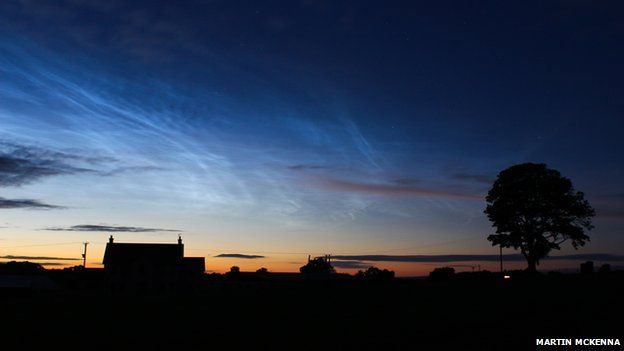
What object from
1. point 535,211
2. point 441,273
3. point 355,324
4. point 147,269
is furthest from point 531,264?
point 147,269

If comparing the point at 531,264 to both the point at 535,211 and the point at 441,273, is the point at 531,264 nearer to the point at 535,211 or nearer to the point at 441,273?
the point at 535,211

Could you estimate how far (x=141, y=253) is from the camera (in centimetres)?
7450

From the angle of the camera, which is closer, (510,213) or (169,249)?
(510,213)

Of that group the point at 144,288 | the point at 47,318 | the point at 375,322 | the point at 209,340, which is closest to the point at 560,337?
the point at 375,322

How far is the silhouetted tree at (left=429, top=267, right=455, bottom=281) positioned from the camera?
237 feet

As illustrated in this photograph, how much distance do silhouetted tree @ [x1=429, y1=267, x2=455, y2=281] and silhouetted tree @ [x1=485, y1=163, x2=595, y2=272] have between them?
20.6 metres

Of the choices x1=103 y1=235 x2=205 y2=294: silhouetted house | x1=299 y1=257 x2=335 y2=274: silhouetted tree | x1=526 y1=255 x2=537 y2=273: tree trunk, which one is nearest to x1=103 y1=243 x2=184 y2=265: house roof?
x1=103 y1=235 x2=205 y2=294: silhouetted house

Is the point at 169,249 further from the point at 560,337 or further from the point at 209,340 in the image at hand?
the point at 560,337

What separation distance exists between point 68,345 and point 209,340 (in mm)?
5419

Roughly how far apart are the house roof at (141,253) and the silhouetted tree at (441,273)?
1428 inches

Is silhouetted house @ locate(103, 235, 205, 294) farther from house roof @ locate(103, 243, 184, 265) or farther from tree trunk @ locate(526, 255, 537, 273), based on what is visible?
tree trunk @ locate(526, 255, 537, 273)

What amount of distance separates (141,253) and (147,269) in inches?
107

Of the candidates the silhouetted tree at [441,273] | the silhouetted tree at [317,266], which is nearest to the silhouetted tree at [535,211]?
the silhouetted tree at [441,273]

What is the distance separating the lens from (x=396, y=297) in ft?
137
